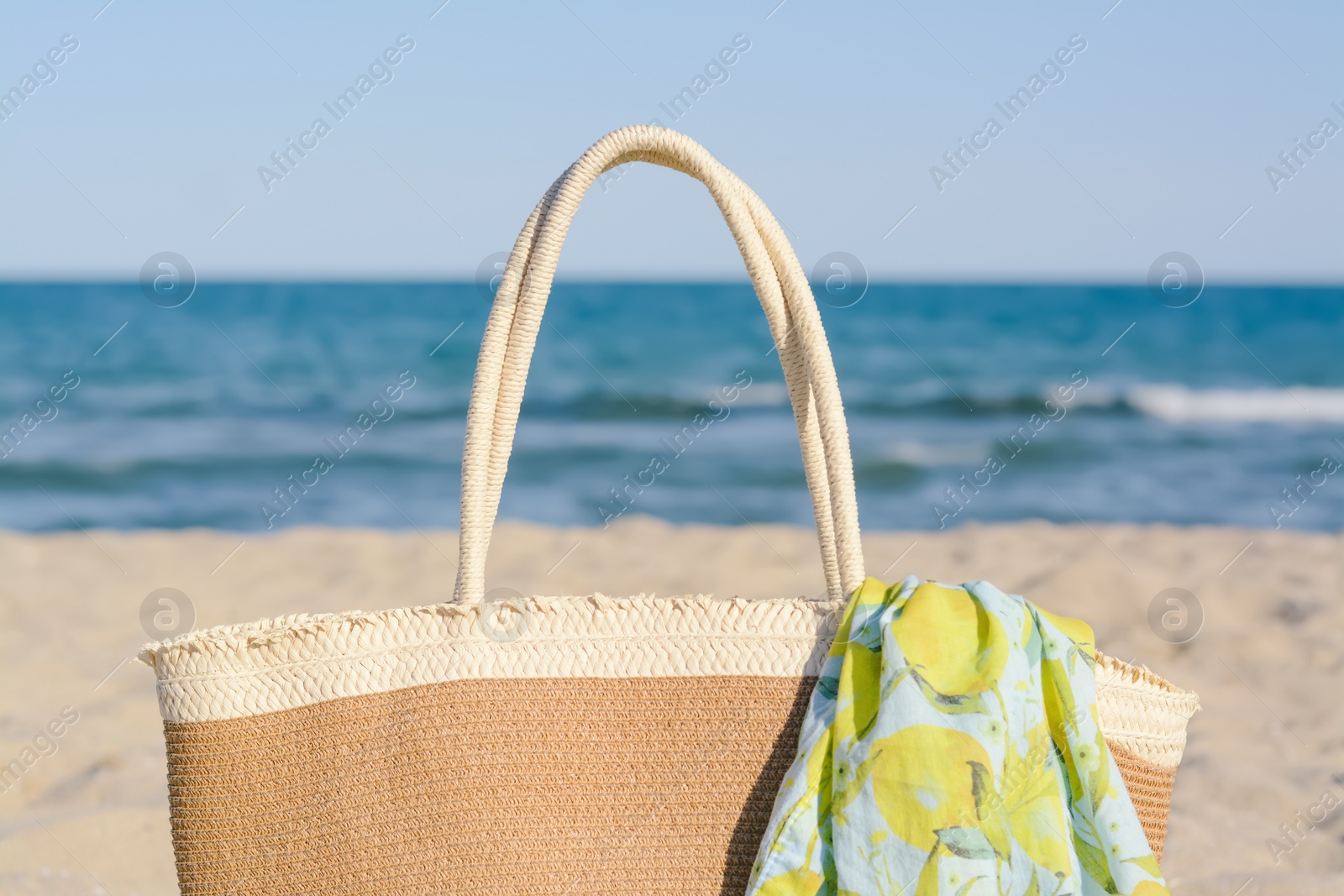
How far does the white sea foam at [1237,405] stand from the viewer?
38.3 feet

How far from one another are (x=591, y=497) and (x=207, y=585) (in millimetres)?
3903

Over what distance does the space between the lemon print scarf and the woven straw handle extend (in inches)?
5.0

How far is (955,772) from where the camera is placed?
3.63 ft

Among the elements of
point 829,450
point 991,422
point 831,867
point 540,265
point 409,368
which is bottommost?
point 831,867

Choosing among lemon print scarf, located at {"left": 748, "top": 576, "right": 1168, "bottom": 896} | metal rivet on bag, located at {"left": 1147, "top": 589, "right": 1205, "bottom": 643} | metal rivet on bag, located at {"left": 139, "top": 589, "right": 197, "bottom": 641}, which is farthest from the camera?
metal rivet on bag, located at {"left": 139, "top": 589, "right": 197, "bottom": 641}

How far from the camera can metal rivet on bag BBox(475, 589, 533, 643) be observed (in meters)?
1.23

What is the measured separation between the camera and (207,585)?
14.1 ft

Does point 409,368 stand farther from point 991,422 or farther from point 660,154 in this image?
point 660,154

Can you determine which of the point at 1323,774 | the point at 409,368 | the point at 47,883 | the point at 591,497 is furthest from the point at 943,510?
the point at 409,368

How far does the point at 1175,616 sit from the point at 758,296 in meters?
2.95

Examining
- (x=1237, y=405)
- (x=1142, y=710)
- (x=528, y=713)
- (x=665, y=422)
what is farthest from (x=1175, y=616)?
(x=1237, y=405)

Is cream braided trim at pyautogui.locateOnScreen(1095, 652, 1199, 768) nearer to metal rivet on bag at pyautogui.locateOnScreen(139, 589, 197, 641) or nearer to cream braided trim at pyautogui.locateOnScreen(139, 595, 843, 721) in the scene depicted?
cream braided trim at pyautogui.locateOnScreen(139, 595, 843, 721)

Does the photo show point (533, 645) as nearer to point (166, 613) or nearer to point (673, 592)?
point (673, 592)

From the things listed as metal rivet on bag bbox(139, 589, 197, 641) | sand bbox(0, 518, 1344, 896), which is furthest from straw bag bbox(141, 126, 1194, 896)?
metal rivet on bag bbox(139, 589, 197, 641)
